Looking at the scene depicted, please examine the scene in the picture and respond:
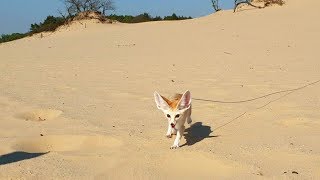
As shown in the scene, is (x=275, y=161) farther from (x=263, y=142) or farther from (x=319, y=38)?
(x=319, y=38)

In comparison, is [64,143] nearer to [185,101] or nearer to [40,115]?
[40,115]

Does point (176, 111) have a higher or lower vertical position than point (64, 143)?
higher

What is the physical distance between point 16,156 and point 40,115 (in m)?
1.73

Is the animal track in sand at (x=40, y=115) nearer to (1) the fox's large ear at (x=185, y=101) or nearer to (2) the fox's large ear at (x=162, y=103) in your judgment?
(2) the fox's large ear at (x=162, y=103)

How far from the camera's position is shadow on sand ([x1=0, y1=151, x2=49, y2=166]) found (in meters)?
4.14

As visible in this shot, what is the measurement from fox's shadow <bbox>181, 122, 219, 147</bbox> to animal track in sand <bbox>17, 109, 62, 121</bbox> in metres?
1.75

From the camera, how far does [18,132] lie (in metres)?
5.13

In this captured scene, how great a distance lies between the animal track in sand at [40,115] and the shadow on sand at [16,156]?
56.3 inches

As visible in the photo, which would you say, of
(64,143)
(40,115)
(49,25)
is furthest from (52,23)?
(64,143)

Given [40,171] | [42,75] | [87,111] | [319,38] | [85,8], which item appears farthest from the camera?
[85,8]

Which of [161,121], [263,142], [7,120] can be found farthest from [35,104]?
[263,142]

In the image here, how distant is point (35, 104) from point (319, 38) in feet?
24.9

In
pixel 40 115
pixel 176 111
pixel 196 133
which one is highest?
pixel 176 111

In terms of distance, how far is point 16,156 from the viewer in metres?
4.32
